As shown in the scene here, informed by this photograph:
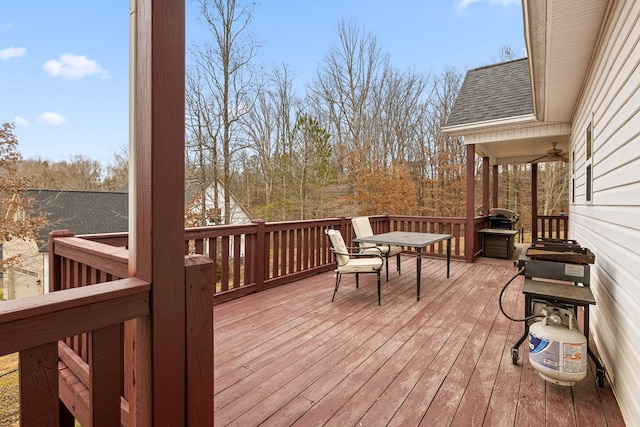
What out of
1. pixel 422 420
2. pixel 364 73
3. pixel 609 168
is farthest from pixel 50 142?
pixel 364 73

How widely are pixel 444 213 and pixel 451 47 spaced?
758cm

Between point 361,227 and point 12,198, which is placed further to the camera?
point 12,198

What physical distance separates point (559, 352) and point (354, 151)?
10891 mm

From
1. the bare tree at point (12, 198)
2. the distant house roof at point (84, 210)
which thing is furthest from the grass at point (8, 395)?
the distant house roof at point (84, 210)

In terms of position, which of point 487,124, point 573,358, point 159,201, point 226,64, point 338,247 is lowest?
point 573,358

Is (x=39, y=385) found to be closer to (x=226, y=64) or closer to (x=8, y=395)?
(x=8, y=395)

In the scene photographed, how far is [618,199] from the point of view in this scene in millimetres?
2252

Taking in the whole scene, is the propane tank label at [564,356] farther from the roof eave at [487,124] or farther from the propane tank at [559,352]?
the roof eave at [487,124]

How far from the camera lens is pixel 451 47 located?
1439 cm

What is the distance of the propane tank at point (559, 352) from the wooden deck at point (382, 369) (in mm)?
168

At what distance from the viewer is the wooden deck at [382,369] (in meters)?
1.88

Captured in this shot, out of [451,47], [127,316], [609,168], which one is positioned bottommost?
[127,316]

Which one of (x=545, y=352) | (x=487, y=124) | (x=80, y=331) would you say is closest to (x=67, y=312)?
(x=80, y=331)

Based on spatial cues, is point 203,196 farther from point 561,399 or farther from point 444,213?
point 561,399
